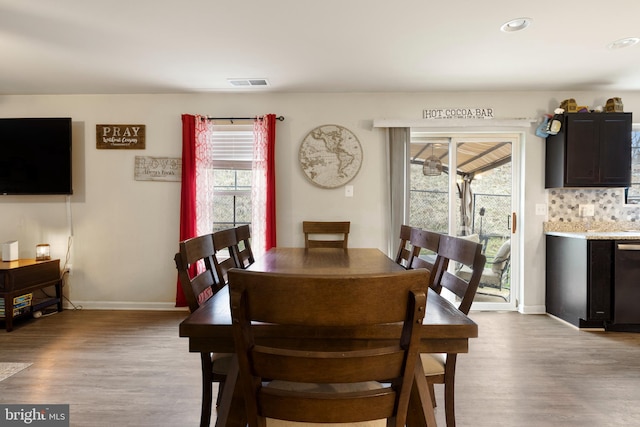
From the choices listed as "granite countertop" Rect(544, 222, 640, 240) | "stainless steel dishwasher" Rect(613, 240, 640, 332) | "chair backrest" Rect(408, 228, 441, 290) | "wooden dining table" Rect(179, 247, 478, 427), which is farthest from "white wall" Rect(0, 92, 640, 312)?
"wooden dining table" Rect(179, 247, 478, 427)

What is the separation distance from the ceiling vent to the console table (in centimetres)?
271

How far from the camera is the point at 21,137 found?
140 inches

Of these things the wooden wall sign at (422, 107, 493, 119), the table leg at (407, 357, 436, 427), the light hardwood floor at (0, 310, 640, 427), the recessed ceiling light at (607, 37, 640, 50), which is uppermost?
the recessed ceiling light at (607, 37, 640, 50)

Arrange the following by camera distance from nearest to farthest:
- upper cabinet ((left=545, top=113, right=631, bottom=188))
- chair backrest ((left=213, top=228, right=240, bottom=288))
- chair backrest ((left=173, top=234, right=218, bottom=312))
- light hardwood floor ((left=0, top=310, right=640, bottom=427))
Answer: chair backrest ((left=173, top=234, right=218, bottom=312)), chair backrest ((left=213, top=228, right=240, bottom=288)), light hardwood floor ((left=0, top=310, right=640, bottom=427)), upper cabinet ((left=545, top=113, right=631, bottom=188))

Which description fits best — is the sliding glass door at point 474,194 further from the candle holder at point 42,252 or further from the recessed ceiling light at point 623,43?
the candle holder at point 42,252

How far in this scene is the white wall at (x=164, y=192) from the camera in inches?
141

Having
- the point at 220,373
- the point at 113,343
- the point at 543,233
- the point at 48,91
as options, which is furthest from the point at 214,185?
the point at 543,233

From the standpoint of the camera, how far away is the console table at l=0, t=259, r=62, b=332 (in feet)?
9.89

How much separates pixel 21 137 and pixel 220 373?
3.86 metres

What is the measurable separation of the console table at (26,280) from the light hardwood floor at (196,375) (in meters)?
0.25

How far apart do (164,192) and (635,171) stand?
17.1 ft

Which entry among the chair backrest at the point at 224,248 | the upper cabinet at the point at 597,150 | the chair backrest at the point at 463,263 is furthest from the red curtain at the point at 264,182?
the upper cabinet at the point at 597,150

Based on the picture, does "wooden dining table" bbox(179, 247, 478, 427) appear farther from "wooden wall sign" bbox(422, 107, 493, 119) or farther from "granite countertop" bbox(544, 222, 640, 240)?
"granite countertop" bbox(544, 222, 640, 240)

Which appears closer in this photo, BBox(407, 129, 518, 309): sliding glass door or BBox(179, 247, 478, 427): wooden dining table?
BBox(179, 247, 478, 427): wooden dining table
